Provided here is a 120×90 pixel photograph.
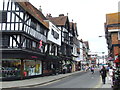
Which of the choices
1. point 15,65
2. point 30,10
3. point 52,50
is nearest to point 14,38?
point 15,65

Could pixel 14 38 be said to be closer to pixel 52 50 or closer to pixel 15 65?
pixel 15 65

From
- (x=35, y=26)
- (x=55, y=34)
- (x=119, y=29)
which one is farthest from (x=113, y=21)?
(x=35, y=26)

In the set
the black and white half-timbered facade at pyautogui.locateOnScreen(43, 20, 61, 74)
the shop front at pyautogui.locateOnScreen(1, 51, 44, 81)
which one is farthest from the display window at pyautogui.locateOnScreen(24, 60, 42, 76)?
the black and white half-timbered facade at pyautogui.locateOnScreen(43, 20, 61, 74)

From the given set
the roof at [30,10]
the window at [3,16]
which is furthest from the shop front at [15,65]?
the roof at [30,10]

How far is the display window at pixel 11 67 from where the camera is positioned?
20.3 metres

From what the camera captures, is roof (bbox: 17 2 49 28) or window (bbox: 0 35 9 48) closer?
window (bbox: 0 35 9 48)

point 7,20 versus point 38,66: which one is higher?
point 7,20

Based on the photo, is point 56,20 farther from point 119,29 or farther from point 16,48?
point 16,48

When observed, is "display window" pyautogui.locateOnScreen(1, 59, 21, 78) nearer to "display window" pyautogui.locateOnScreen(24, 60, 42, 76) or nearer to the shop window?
"display window" pyautogui.locateOnScreen(24, 60, 42, 76)

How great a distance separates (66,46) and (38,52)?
18483 mm

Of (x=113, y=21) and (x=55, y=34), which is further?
(x=55, y=34)

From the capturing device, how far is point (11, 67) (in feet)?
68.0

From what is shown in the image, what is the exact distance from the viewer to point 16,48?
788 inches

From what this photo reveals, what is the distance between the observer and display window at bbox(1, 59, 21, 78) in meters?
20.3
